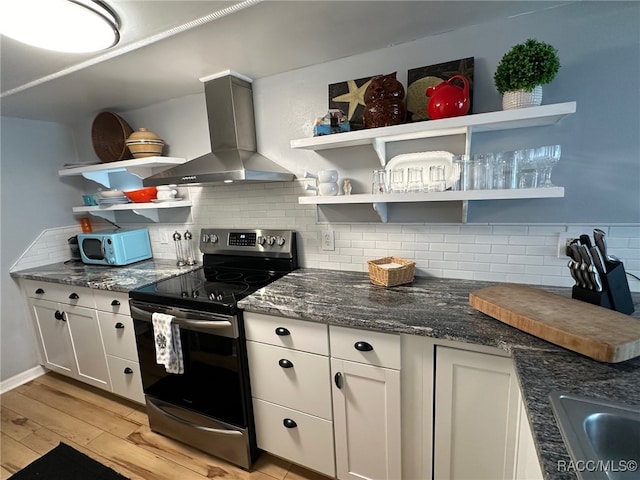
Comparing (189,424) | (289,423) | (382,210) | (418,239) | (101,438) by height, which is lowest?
(101,438)

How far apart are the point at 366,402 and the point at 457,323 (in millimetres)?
525

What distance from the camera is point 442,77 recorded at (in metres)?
1.48

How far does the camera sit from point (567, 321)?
969 millimetres

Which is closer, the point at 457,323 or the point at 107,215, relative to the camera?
the point at 457,323

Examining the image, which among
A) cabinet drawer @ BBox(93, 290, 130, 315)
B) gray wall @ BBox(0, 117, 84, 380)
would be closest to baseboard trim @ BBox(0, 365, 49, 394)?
gray wall @ BBox(0, 117, 84, 380)

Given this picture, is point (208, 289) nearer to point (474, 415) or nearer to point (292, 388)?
point (292, 388)

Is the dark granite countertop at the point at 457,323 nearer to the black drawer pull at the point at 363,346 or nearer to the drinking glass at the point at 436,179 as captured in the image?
the black drawer pull at the point at 363,346

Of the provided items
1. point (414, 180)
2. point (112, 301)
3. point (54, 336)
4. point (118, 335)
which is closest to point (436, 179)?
point (414, 180)

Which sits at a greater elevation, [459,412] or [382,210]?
[382,210]

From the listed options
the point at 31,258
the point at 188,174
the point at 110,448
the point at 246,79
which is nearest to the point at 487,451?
the point at 188,174

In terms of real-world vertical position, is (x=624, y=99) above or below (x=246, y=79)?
below

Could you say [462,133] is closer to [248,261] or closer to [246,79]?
[246,79]

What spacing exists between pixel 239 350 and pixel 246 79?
1640mm

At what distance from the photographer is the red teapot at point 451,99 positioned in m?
1.28
